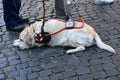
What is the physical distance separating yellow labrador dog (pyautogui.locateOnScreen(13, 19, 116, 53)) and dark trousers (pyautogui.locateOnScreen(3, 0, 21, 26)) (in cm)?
89

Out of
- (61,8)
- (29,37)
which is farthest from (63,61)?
(61,8)

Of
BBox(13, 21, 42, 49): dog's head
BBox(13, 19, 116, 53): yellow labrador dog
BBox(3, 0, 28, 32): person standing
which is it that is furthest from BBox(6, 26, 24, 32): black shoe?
BBox(13, 21, 42, 49): dog's head

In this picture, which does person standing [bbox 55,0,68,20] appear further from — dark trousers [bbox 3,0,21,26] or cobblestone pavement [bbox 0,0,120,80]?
dark trousers [bbox 3,0,21,26]

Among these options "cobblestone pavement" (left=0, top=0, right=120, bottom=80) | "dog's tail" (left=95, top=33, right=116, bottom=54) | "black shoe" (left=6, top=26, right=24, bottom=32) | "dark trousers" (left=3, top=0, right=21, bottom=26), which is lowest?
"cobblestone pavement" (left=0, top=0, right=120, bottom=80)

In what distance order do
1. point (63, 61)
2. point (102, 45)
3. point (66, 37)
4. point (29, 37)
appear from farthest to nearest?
point (29, 37), point (66, 37), point (102, 45), point (63, 61)

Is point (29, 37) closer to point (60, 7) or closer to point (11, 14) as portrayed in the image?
point (11, 14)

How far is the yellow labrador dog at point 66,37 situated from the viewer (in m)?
5.44

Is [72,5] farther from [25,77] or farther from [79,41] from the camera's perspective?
[25,77]

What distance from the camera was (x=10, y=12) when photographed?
6.62 meters

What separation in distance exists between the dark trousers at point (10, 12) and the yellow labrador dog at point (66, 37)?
0.89m

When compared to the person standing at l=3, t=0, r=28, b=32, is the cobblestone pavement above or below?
below

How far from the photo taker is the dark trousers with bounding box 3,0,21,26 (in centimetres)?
656

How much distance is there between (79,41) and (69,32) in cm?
24

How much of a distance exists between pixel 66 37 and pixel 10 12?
1623 millimetres
